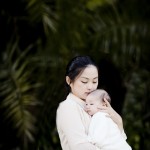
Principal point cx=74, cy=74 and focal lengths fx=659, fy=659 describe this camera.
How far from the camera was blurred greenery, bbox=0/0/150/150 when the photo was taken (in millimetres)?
7664

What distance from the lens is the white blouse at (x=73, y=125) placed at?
3.63 meters

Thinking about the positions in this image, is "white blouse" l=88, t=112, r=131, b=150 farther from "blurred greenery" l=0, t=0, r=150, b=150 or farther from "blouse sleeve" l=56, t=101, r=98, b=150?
"blurred greenery" l=0, t=0, r=150, b=150

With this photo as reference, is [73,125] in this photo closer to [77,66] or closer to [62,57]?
[77,66]

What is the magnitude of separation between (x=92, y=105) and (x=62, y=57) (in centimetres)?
402

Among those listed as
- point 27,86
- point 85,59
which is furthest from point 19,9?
point 85,59

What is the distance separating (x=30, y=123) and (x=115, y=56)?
1.27 meters

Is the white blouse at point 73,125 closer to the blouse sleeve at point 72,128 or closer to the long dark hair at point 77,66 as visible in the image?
the blouse sleeve at point 72,128

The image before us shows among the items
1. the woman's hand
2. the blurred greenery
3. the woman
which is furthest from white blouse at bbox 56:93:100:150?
the blurred greenery

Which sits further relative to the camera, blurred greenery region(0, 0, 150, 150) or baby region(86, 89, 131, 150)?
blurred greenery region(0, 0, 150, 150)

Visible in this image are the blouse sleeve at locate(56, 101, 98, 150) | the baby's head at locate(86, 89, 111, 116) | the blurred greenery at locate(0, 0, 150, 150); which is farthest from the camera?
the blurred greenery at locate(0, 0, 150, 150)

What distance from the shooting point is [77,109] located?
12.2ft

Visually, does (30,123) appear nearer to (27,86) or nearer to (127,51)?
→ (27,86)

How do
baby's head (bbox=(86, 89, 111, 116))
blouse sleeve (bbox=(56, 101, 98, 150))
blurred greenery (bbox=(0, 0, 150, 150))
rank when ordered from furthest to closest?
blurred greenery (bbox=(0, 0, 150, 150)), baby's head (bbox=(86, 89, 111, 116)), blouse sleeve (bbox=(56, 101, 98, 150))

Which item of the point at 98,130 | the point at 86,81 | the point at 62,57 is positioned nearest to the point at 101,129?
the point at 98,130
